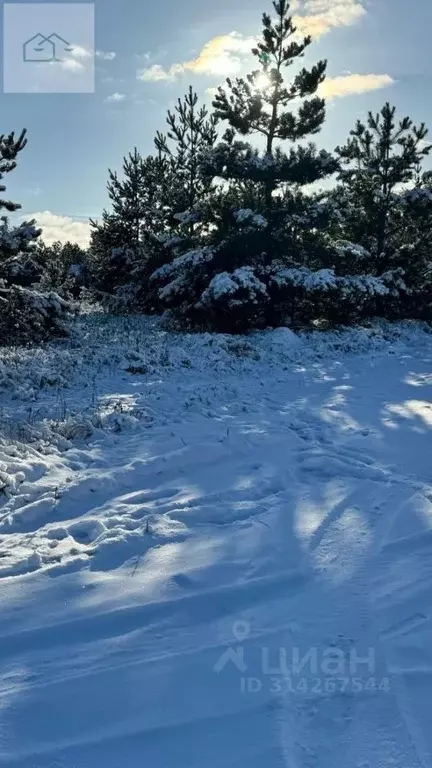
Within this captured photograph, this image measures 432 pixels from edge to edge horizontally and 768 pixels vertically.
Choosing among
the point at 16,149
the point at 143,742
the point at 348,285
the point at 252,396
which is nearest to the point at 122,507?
the point at 143,742

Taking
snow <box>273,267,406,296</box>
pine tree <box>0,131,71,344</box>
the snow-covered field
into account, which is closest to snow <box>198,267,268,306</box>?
snow <box>273,267,406,296</box>

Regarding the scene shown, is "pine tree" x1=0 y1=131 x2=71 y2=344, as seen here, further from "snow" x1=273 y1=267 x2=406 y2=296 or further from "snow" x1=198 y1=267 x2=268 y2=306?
"snow" x1=273 y1=267 x2=406 y2=296

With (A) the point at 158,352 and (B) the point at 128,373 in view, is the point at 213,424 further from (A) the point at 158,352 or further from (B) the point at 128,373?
(A) the point at 158,352

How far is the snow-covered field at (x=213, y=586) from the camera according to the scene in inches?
95.2

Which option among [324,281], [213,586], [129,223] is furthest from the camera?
[129,223]

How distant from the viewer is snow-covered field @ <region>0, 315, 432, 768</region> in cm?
242

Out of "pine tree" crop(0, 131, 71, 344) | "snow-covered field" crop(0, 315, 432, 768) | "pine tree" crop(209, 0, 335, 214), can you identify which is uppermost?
"pine tree" crop(209, 0, 335, 214)

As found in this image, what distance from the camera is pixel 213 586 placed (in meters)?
3.54

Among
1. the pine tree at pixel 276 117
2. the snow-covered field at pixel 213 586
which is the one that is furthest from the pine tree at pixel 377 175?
the snow-covered field at pixel 213 586

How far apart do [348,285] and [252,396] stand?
1027cm

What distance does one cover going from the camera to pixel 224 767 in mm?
2242

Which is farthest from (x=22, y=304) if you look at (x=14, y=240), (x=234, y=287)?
(x=234, y=287)

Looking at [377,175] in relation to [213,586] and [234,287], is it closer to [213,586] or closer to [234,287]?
[234,287]

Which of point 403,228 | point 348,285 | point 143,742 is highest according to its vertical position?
point 403,228
